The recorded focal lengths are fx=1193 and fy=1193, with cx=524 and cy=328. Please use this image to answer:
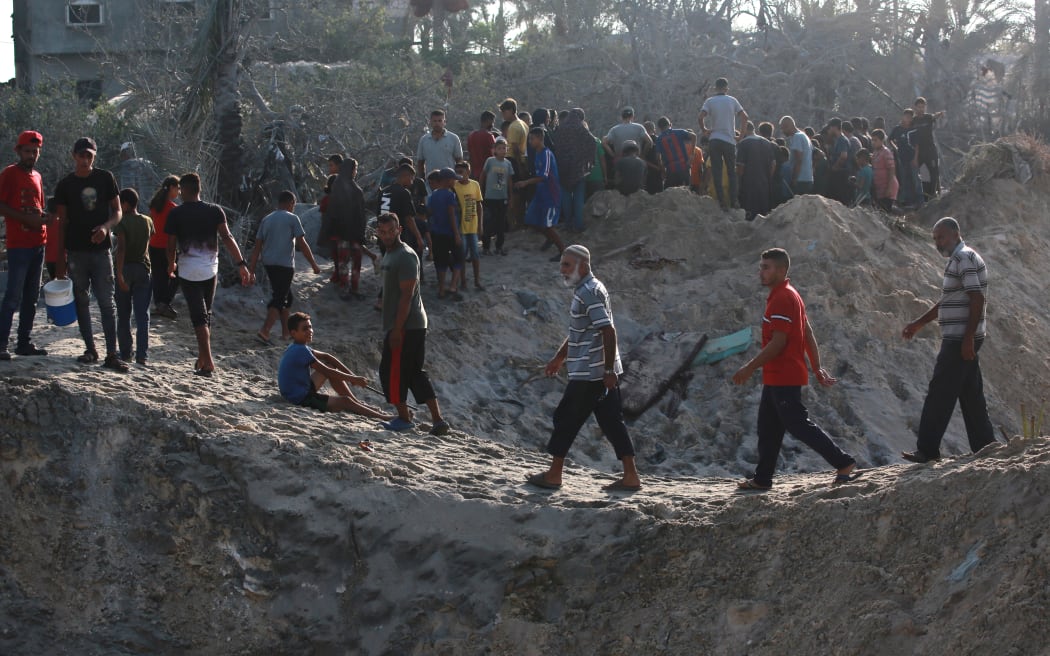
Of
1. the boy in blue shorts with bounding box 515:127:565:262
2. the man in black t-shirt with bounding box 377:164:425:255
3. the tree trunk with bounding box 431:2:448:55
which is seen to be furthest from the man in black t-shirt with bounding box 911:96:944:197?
the tree trunk with bounding box 431:2:448:55

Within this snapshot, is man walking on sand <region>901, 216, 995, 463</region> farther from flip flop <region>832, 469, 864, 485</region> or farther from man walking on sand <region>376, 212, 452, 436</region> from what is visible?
man walking on sand <region>376, 212, 452, 436</region>

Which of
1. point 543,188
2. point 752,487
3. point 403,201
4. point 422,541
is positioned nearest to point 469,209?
point 403,201

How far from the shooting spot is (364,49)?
25047 millimetres

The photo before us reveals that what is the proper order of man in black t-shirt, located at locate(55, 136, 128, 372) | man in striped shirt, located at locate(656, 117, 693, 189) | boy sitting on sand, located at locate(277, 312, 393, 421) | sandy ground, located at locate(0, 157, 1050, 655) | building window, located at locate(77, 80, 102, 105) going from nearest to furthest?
sandy ground, located at locate(0, 157, 1050, 655), man in black t-shirt, located at locate(55, 136, 128, 372), boy sitting on sand, located at locate(277, 312, 393, 421), man in striped shirt, located at locate(656, 117, 693, 189), building window, located at locate(77, 80, 102, 105)

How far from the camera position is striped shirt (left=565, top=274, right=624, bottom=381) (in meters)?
6.74

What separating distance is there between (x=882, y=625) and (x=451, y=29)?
2235 cm

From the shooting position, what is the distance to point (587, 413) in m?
6.88

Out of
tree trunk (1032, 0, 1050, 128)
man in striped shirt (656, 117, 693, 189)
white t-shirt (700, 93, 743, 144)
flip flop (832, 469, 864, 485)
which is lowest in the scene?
flip flop (832, 469, 864, 485)

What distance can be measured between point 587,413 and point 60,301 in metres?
3.87

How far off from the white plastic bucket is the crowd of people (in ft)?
0.34

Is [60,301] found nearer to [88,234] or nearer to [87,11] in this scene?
[88,234]

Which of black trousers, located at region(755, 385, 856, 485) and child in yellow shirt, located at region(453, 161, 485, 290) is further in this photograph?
child in yellow shirt, located at region(453, 161, 485, 290)

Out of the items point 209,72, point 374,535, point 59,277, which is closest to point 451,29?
point 209,72

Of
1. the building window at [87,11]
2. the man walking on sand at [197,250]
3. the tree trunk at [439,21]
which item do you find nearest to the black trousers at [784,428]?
the man walking on sand at [197,250]
